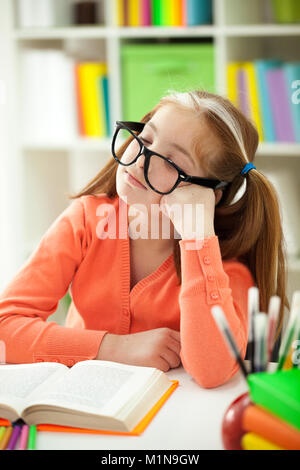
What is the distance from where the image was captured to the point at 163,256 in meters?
1.20

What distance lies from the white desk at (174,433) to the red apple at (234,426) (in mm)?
31

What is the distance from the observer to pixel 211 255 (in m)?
0.99

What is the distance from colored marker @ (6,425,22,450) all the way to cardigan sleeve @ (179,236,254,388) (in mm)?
297

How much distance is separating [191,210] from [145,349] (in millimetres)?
256

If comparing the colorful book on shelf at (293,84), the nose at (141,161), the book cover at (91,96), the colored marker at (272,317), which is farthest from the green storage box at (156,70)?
the colored marker at (272,317)

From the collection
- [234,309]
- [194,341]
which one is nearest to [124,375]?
[194,341]

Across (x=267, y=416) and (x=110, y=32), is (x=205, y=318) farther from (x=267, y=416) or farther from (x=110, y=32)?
(x=110, y=32)

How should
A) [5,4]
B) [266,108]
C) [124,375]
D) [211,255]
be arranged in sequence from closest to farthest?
[124,375], [211,255], [266,108], [5,4]

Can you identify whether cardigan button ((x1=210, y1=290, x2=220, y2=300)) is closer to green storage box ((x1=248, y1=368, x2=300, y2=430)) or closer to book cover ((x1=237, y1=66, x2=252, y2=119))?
green storage box ((x1=248, y1=368, x2=300, y2=430))

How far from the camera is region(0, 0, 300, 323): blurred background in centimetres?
203

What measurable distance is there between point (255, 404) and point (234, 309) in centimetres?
37

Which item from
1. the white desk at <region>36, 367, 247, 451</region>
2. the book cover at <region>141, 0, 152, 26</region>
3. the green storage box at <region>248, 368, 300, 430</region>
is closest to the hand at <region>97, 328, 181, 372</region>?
the white desk at <region>36, 367, 247, 451</region>

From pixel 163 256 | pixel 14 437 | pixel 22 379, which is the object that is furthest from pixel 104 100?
pixel 14 437

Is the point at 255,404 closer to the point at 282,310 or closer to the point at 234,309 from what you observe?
the point at 234,309
